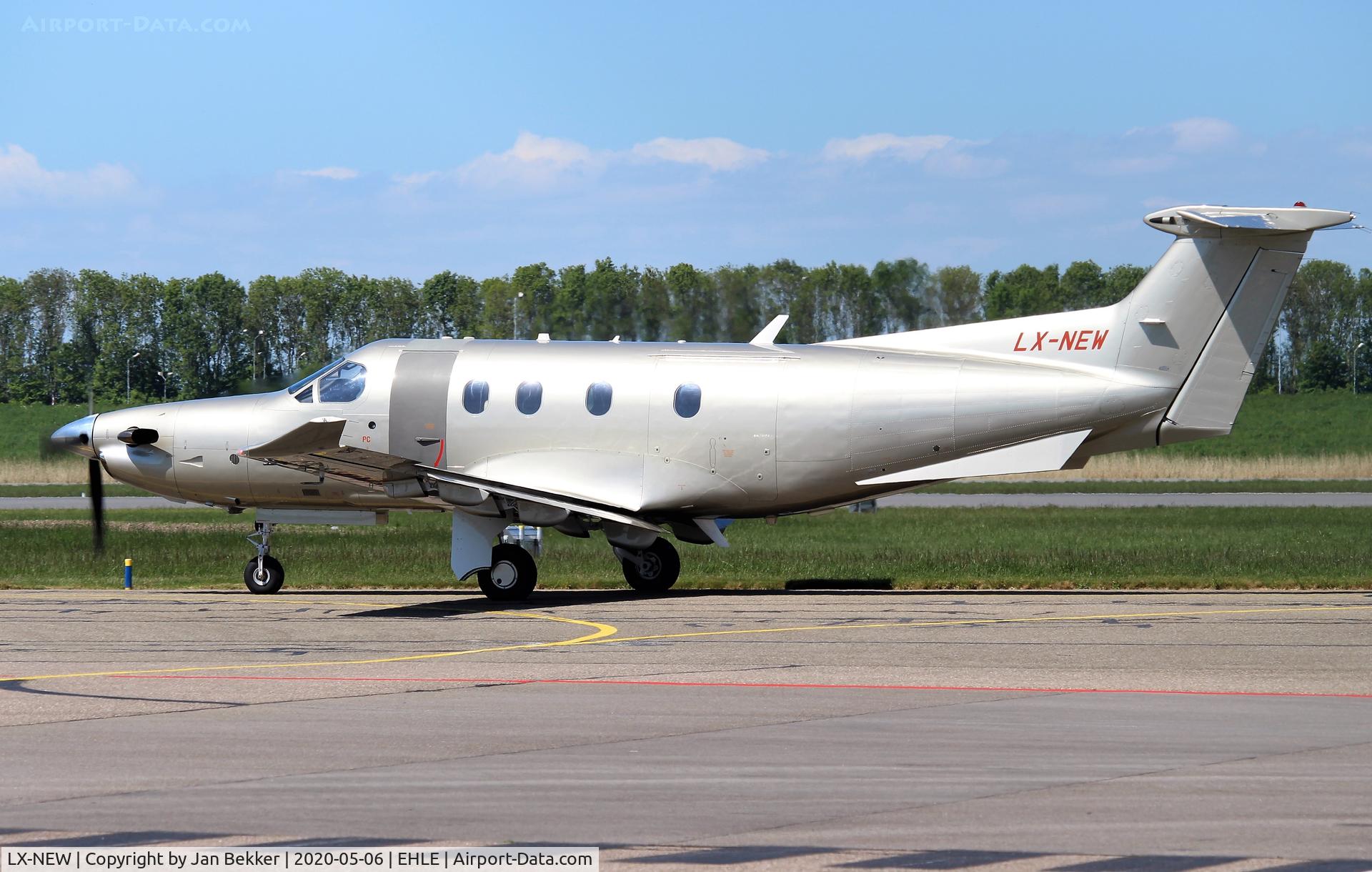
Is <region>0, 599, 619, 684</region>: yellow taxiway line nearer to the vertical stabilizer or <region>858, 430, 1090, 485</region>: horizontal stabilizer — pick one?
<region>858, 430, 1090, 485</region>: horizontal stabilizer

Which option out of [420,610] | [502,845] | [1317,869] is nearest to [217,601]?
[420,610]

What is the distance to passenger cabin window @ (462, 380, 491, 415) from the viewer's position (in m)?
23.0

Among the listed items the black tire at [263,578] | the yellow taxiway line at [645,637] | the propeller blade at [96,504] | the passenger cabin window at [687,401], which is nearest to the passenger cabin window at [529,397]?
the passenger cabin window at [687,401]

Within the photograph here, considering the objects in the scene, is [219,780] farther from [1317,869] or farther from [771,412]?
[771,412]

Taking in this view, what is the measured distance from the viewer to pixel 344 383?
23.5m

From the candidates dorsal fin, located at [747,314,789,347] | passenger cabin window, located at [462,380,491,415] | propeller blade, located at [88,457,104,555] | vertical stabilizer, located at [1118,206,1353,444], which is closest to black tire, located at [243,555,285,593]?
propeller blade, located at [88,457,104,555]

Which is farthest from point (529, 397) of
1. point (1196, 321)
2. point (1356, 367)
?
point (1356, 367)

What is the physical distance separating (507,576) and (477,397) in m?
2.89

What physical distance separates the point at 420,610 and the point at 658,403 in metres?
4.70

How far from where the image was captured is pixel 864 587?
24.6 metres

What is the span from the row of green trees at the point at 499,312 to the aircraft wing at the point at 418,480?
4.05m

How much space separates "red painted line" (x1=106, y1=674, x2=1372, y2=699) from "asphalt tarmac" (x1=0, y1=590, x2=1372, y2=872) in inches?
2.0

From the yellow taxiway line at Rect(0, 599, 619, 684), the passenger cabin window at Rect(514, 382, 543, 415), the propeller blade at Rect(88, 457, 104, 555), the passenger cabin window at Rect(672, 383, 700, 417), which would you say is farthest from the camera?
the propeller blade at Rect(88, 457, 104, 555)

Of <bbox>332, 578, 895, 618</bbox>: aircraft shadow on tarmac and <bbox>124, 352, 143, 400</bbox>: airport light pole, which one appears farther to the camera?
<bbox>124, 352, 143, 400</bbox>: airport light pole
